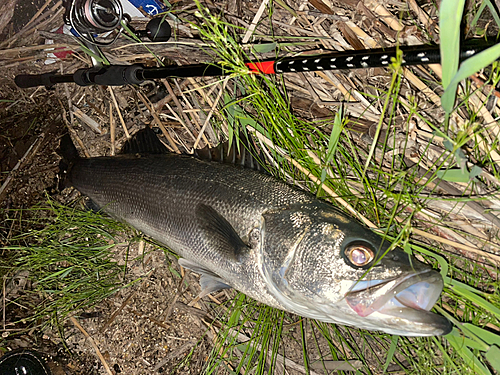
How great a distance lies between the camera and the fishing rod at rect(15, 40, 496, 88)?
193cm

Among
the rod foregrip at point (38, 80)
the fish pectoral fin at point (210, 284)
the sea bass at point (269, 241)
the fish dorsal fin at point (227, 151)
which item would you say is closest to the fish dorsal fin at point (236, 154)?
the fish dorsal fin at point (227, 151)

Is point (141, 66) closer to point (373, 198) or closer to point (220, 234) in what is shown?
point (220, 234)

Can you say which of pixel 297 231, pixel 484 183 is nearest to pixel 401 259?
pixel 297 231

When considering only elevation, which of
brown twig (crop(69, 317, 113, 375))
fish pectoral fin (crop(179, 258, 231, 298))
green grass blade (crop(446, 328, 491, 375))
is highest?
fish pectoral fin (crop(179, 258, 231, 298))

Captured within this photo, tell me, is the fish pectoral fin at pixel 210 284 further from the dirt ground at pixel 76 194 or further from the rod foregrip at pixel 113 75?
the rod foregrip at pixel 113 75

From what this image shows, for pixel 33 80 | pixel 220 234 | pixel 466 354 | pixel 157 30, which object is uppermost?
pixel 157 30

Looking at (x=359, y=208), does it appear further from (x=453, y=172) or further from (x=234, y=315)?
(x=234, y=315)

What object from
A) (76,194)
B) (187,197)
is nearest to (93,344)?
(76,194)

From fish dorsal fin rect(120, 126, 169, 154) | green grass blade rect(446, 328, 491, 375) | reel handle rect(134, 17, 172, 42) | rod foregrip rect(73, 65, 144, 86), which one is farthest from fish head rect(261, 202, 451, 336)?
reel handle rect(134, 17, 172, 42)

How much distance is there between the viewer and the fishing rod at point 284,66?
6.32 feet

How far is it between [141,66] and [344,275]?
2.20 meters

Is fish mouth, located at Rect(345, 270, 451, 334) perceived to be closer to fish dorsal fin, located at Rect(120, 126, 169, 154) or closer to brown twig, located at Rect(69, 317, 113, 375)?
fish dorsal fin, located at Rect(120, 126, 169, 154)

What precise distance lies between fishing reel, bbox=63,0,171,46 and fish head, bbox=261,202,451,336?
1780 mm

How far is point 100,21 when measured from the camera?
2688mm
